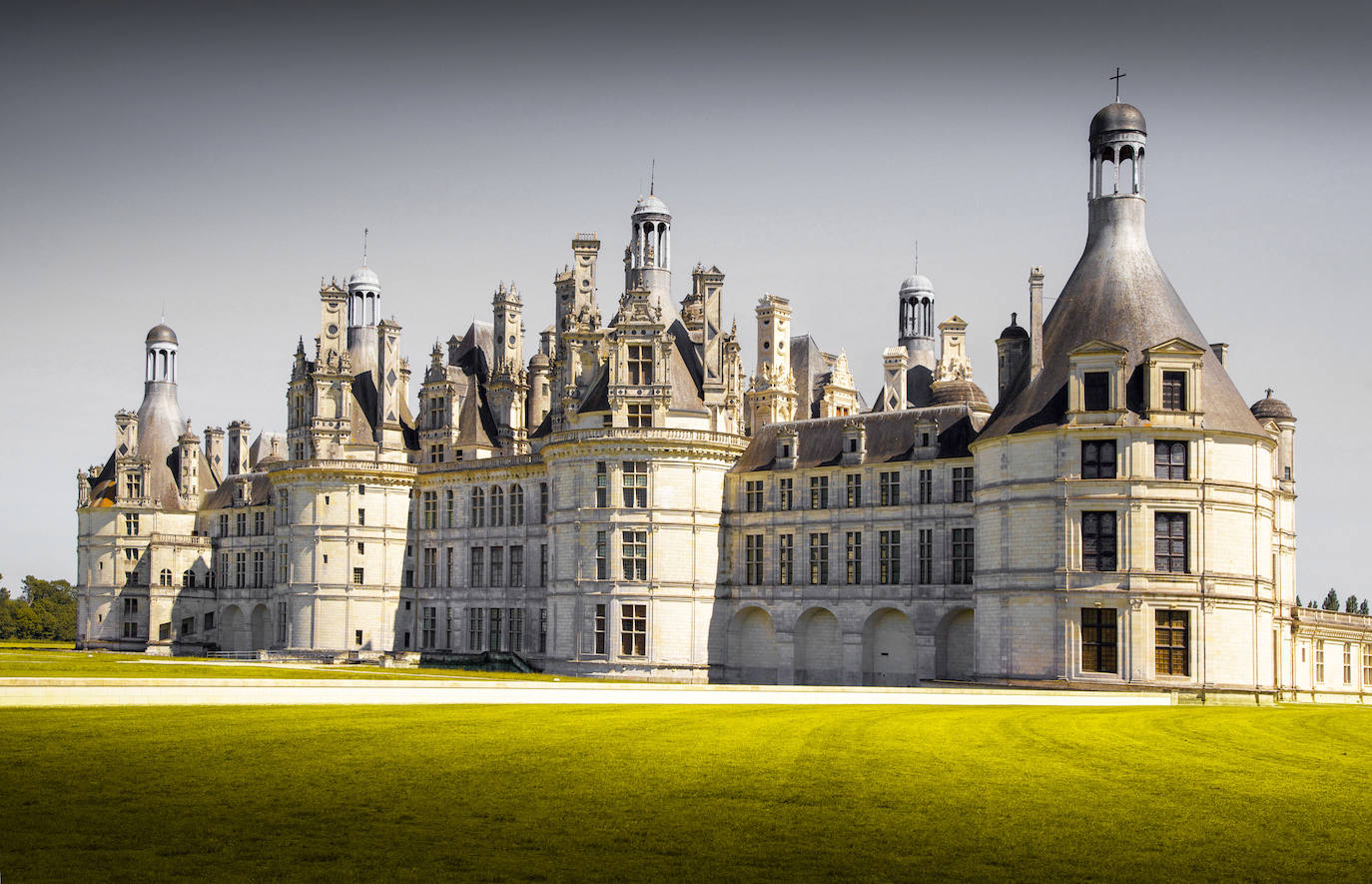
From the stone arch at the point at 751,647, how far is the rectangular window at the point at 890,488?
26.2 feet

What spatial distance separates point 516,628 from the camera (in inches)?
3027

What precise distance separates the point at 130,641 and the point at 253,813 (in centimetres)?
8293

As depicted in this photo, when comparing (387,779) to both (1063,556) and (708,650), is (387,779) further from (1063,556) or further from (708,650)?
(708,650)

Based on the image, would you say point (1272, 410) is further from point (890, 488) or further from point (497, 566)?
point (497, 566)

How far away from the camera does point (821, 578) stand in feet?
213

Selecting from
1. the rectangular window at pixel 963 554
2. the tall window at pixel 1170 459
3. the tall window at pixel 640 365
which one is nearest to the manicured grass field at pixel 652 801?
the tall window at pixel 1170 459

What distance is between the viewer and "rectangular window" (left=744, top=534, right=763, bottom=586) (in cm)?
6719

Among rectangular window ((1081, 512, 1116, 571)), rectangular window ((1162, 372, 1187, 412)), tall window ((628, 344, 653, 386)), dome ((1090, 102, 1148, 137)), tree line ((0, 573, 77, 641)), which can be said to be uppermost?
dome ((1090, 102, 1148, 137))

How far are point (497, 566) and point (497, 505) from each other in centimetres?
309

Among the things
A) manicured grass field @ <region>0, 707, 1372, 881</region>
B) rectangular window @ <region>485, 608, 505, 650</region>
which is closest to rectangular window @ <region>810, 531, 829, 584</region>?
rectangular window @ <region>485, 608, 505, 650</region>

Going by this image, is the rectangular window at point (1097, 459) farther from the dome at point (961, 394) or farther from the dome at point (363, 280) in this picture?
the dome at point (363, 280)

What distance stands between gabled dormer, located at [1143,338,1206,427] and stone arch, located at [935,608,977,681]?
11.9 meters

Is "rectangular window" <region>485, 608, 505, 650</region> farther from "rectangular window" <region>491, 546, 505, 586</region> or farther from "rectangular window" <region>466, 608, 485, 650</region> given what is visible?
"rectangular window" <region>491, 546, 505, 586</region>

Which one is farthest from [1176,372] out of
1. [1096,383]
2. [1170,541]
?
[1170,541]
